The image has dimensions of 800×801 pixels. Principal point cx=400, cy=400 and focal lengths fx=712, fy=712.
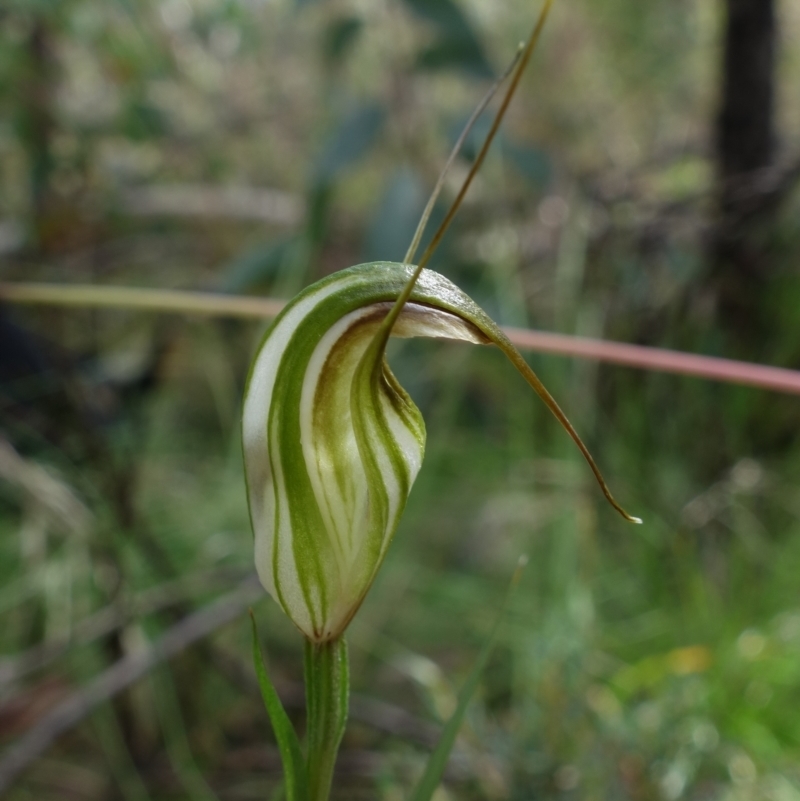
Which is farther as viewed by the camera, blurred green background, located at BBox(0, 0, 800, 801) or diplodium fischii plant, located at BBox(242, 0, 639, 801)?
blurred green background, located at BBox(0, 0, 800, 801)

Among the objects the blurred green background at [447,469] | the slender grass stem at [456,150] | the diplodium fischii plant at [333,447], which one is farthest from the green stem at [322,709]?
the blurred green background at [447,469]

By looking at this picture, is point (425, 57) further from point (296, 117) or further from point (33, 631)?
point (296, 117)

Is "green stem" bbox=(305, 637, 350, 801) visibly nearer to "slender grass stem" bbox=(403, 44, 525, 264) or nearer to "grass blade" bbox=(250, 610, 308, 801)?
"grass blade" bbox=(250, 610, 308, 801)

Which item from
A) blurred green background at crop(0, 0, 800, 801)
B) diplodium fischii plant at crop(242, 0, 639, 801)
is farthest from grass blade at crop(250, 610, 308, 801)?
blurred green background at crop(0, 0, 800, 801)

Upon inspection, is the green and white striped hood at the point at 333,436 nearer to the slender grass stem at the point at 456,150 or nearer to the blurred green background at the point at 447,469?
the slender grass stem at the point at 456,150

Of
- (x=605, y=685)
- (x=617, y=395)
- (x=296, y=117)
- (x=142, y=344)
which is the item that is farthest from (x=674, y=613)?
(x=296, y=117)

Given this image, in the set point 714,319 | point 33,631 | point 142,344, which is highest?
point 714,319
